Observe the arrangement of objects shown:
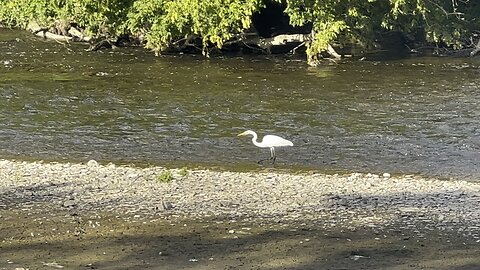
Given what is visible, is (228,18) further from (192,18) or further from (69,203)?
(69,203)

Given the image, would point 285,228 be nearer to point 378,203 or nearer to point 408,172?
point 378,203

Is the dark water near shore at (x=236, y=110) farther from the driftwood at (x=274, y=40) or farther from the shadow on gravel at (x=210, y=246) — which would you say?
the shadow on gravel at (x=210, y=246)

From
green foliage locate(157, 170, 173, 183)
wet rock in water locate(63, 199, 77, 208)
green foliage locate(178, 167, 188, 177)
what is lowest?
green foliage locate(178, 167, 188, 177)

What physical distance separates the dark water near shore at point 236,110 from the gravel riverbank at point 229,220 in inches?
88.5

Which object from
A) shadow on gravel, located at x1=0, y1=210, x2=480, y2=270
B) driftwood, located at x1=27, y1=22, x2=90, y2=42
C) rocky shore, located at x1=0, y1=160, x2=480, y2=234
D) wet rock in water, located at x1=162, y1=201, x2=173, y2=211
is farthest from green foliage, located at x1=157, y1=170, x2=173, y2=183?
driftwood, located at x1=27, y1=22, x2=90, y2=42

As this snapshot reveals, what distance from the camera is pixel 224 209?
12.4 meters

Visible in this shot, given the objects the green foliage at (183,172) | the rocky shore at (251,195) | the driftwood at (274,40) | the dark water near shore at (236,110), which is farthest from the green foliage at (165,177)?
the driftwood at (274,40)

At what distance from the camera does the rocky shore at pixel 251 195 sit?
12062mm

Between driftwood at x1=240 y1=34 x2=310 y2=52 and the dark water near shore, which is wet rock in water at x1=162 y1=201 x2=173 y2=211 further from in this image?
driftwood at x1=240 y1=34 x2=310 y2=52

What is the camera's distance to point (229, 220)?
11734 millimetres

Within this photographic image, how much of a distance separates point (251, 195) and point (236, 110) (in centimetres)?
950

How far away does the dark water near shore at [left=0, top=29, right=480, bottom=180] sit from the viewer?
58.2 feet

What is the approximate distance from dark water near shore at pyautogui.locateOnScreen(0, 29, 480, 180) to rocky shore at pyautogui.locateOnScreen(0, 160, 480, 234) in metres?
1.92

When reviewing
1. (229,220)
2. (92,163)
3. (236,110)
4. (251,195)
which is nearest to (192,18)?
(236,110)
